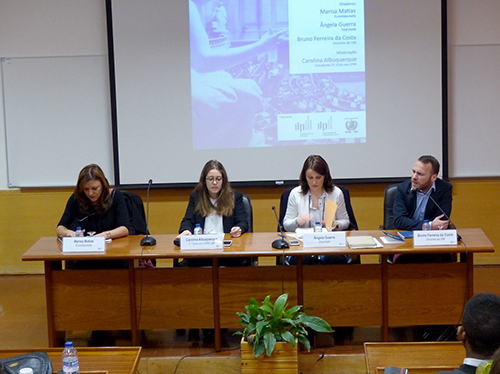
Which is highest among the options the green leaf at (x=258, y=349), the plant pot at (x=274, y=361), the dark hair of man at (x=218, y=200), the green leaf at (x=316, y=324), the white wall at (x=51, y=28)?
the white wall at (x=51, y=28)

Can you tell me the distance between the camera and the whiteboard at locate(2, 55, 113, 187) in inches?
187

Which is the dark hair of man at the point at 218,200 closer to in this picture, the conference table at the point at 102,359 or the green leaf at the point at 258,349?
the green leaf at the point at 258,349

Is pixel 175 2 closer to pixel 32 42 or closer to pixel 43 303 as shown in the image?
pixel 32 42

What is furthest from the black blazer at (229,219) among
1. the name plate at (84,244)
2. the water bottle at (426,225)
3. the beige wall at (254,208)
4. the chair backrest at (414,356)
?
the chair backrest at (414,356)

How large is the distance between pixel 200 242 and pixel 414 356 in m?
1.33

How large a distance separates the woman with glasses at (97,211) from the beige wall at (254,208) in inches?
50.1

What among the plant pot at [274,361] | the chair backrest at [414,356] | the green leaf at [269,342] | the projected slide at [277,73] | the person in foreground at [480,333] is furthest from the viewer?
the projected slide at [277,73]

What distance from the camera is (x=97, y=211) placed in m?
3.49

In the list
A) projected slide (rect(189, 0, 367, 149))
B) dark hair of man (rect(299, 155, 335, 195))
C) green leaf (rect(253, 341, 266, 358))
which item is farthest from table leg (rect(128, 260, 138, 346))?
projected slide (rect(189, 0, 367, 149))

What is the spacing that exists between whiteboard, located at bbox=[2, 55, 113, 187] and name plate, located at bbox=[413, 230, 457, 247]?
111 inches

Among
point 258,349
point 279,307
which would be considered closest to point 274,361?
point 258,349

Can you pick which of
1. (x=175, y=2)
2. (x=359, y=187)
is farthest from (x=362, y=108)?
(x=175, y=2)

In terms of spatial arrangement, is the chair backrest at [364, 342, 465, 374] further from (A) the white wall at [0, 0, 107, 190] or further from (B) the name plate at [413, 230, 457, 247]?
(A) the white wall at [0, 0, 107, 190]

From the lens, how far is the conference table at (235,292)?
3.09 metres
